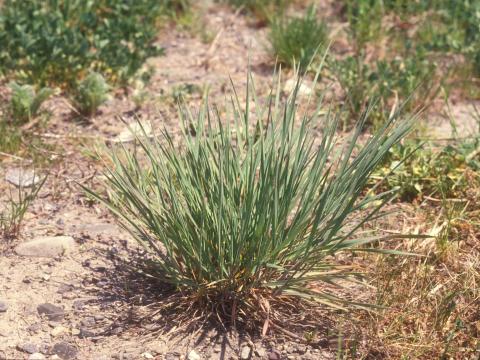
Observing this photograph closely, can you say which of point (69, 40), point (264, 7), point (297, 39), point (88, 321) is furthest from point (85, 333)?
point (264, 7)

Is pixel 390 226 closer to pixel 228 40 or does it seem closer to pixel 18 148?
pixel 18 148

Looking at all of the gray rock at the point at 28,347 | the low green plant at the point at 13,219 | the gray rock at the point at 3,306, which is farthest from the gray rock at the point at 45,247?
the gray rock at the point at 28,347

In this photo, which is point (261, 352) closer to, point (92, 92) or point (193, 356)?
point (193, 356)

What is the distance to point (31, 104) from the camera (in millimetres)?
4312

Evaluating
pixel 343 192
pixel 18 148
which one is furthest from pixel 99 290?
pixel 18 148

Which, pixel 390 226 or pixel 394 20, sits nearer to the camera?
pixel 390 226

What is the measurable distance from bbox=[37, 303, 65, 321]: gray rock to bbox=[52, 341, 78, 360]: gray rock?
150 millimetres

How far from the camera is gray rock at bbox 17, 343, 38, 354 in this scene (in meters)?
2.70

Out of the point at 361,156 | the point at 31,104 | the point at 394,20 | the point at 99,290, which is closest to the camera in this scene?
the point at 361,156

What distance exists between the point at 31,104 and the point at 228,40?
1.87 metres

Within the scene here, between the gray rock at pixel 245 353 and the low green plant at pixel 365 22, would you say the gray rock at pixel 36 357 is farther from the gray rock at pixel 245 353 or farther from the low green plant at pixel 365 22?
the low green plant at pixel 365 22

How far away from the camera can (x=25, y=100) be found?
4270 mm

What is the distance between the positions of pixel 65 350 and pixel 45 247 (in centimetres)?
68

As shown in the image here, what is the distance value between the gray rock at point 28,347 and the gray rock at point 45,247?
0.60 m
